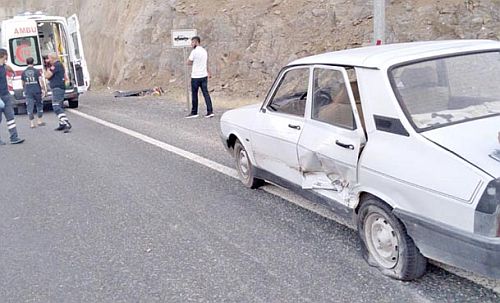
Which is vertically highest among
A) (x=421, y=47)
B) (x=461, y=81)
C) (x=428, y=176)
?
(x=421, y=47)

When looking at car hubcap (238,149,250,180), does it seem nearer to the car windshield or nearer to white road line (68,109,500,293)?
white road line (68,109,500,293)

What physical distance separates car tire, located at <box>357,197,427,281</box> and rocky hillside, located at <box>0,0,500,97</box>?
9697mm

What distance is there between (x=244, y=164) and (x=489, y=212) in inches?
135

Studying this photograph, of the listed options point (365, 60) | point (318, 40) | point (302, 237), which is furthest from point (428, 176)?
point (318, 40)

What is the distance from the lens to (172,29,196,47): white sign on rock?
12.8 m

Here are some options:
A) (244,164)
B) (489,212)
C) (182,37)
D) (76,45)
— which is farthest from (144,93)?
(489,212)

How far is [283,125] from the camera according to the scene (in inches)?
191

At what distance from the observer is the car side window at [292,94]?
4.79 meters

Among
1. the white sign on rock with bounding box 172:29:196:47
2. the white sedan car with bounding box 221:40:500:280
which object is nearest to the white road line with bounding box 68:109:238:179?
the white sedan car with bounding box 221:40:500:280

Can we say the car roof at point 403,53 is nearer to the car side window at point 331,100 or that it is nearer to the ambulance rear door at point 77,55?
the car side window at point 331,100

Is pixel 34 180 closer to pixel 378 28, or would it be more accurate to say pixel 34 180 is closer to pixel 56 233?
pixel 56 233

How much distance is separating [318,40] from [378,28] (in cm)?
→ 640

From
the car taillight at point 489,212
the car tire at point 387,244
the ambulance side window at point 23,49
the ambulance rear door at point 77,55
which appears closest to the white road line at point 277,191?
the car tire at point 387,244

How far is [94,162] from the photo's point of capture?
25.8 feet
